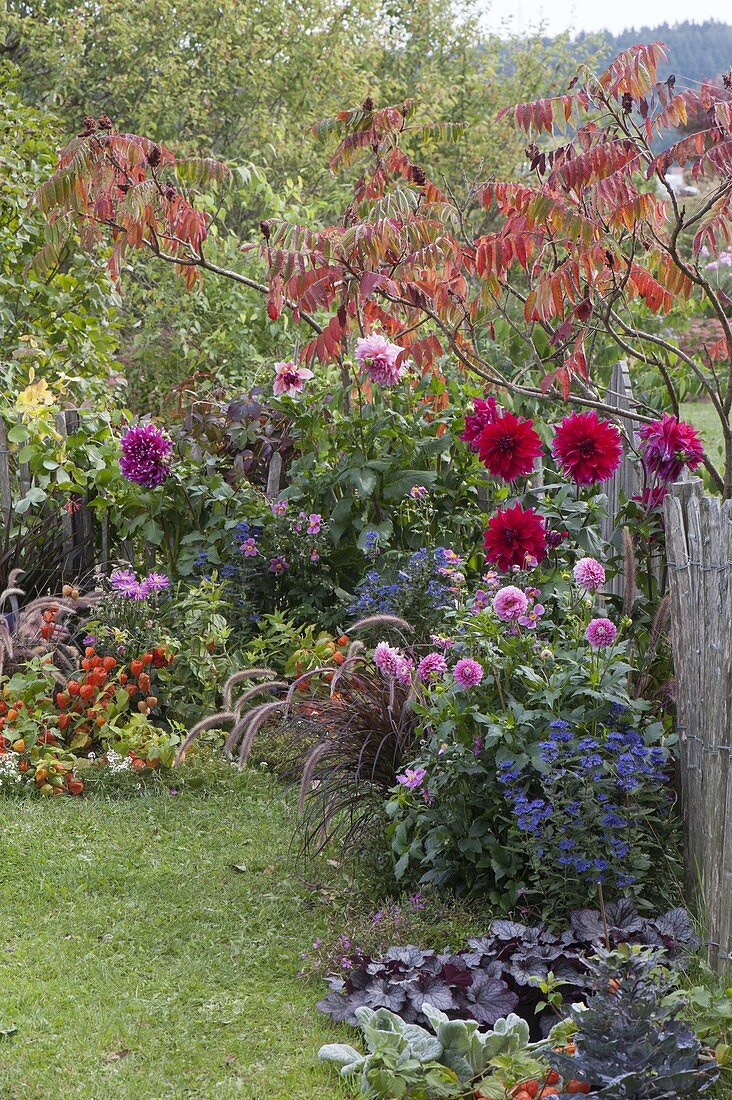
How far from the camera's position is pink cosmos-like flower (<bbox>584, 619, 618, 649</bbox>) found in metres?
3.05

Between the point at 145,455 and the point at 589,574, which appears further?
the point at 145,455

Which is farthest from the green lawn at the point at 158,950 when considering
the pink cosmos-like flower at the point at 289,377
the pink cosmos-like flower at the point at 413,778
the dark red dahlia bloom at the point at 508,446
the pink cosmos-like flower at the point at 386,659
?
the pink cosmos-like flower at the point at 289,377

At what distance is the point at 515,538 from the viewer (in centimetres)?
338

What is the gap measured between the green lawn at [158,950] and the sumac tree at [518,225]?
1958mm

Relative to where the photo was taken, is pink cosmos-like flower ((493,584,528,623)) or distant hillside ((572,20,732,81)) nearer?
pink cosmos-like flower ((493,584,528,623))

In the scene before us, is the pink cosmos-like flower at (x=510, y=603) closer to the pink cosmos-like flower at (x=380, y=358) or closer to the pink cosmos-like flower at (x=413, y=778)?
the pink cosmos-like flower at (x=413, y=778)

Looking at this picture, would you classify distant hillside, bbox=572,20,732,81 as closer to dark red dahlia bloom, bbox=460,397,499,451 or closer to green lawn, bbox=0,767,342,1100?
dark red dahlia bloom, bbox=460,397,499,451

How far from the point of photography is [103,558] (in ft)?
19.7

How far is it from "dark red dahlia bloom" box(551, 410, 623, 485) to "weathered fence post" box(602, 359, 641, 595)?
74cm

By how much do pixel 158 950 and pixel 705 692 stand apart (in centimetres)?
166

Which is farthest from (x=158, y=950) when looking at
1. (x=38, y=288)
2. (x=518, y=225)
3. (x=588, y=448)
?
(x=38, y=288)

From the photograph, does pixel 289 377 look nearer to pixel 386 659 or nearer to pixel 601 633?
pixel 386 659

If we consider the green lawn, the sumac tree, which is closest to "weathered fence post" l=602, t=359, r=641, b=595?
the sumac tree

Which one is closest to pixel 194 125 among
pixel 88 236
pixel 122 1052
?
pixel 88 236
